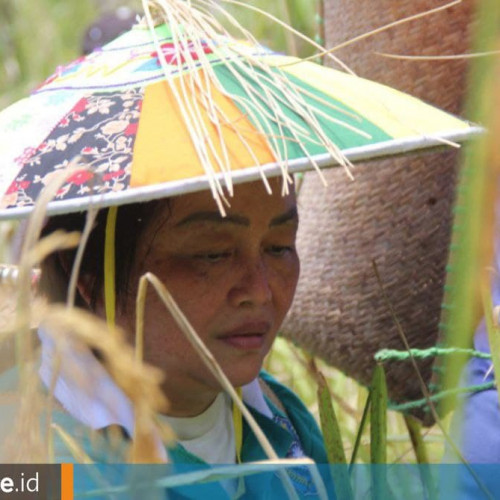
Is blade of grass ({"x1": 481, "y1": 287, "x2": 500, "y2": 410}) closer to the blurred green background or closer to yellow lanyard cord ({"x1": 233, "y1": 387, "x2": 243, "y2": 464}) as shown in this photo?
yellow lanyard cord ({"x1": 233, "y1": 387, "x2": 243, "y2": 464})

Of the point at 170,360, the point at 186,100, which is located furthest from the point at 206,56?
the point at 170,360

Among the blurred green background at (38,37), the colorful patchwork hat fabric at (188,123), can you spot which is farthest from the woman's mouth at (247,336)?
the blurred green background at (38,37)

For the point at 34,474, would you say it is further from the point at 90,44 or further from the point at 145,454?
the point at 90,44

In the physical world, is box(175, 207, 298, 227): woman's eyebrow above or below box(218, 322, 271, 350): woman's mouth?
above

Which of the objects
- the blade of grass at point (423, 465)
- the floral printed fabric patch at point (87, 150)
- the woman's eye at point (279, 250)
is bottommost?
the blade of grass at point (423, 465)

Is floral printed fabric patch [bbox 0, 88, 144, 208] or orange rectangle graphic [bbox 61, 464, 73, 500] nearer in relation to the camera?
orange rectangle graphic [bbox 61, 464, 73, 500]

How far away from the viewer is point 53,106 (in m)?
1.28

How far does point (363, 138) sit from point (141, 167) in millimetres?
223

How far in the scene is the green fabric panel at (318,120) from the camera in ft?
3.72

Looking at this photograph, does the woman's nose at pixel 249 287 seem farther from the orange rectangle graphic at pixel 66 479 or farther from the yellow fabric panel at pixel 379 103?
the orange rectangle graphic at pixel 66 479

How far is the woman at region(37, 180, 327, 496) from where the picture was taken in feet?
4.24

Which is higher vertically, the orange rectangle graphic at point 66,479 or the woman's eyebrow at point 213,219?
the woman's eyebrow at point 213,219

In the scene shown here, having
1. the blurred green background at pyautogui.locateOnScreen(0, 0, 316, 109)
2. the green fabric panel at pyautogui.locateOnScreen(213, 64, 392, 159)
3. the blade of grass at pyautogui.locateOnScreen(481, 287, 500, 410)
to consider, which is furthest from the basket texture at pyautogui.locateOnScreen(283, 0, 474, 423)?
the blade of grass at pyautogui.locateOnScreen(481, 287, 500, 410)

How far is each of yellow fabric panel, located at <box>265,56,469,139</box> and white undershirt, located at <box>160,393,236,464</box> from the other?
41cm
